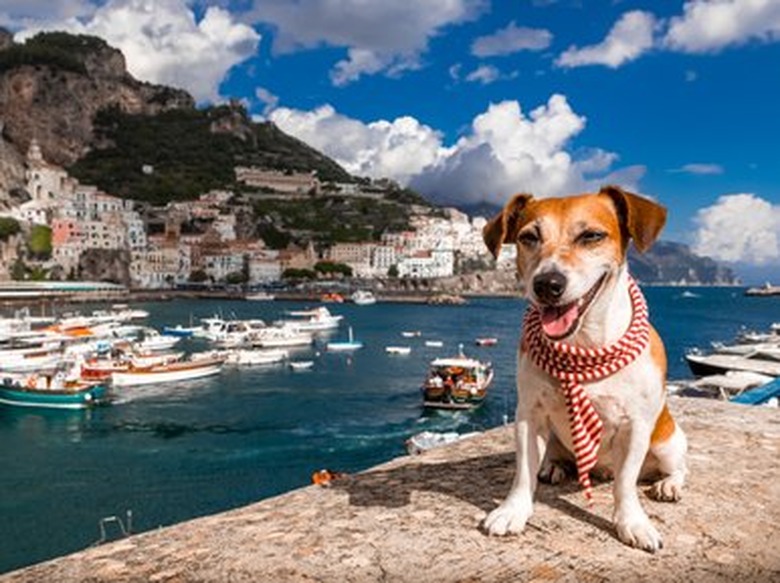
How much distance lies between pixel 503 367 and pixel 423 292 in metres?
76.3

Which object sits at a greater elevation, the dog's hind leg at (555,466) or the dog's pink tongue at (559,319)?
the dog's pink tongue at (559,319)

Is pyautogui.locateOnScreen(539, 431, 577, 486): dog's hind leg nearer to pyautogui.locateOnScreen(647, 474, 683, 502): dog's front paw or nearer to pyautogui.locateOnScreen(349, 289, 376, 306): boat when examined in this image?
pyautogui.locateOnScreen(647, 474, 683, 502): dog's front paw

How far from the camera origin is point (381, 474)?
12.4 feet

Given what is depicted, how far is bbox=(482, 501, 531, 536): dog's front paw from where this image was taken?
2.66 metres

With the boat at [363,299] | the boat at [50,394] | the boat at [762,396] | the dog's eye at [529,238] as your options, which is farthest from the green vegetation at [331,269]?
the dog's eye at [529,238]

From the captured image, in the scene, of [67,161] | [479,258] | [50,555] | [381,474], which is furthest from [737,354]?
[67,161]

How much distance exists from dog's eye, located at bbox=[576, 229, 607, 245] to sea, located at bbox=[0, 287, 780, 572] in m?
6.70

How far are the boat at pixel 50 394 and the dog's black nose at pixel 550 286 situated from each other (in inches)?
1238

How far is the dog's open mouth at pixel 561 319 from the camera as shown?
2320 millimetres

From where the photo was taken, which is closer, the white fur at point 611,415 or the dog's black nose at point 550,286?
the dog's black nose at point 550,286

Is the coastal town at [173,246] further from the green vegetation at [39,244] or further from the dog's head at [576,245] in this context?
the dog's head at [576,245]

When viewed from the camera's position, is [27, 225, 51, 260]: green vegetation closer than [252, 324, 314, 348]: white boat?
No

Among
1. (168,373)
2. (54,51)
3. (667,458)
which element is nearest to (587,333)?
(667,458)

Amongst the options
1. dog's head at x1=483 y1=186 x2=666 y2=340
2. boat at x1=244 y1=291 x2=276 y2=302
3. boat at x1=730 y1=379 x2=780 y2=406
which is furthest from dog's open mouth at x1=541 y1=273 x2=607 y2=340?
boat at x1=244 y1=291 x2=276 y2=302
